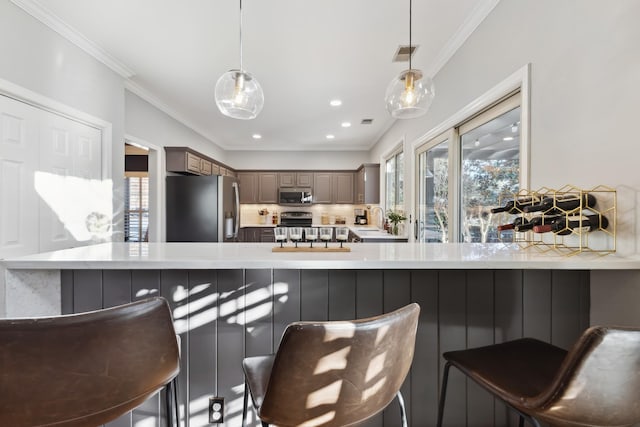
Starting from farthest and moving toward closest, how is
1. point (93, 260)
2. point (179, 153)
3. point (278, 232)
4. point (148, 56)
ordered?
point (179, 153), point (148, 56), point (278, 232), point (93, 260)

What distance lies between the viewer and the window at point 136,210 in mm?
6047

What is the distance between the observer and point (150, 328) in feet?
2.71

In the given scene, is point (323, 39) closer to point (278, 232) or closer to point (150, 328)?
point (278, 232)

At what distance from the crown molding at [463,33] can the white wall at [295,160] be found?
13.0 ft

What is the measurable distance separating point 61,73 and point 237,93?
172cm

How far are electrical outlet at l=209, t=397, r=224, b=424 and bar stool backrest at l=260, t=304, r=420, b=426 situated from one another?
30.8 inches

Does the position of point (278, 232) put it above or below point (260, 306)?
above

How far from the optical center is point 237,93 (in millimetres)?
1766

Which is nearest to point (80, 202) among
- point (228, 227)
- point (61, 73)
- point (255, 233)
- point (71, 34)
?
point (61, 73)

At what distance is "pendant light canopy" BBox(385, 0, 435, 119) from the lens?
1.77 m

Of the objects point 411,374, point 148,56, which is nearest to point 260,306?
point 411,374

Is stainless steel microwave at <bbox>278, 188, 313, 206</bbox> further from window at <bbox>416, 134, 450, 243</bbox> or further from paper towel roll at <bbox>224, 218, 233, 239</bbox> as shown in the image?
window at <bbox>416, 134, 450, 243</bbox>

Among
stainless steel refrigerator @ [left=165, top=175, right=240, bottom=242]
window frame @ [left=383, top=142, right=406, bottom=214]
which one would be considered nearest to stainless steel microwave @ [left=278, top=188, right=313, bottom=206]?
window frame @ [left=383, top=142, right=406, bottom=214]

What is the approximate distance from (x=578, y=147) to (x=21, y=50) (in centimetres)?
336
